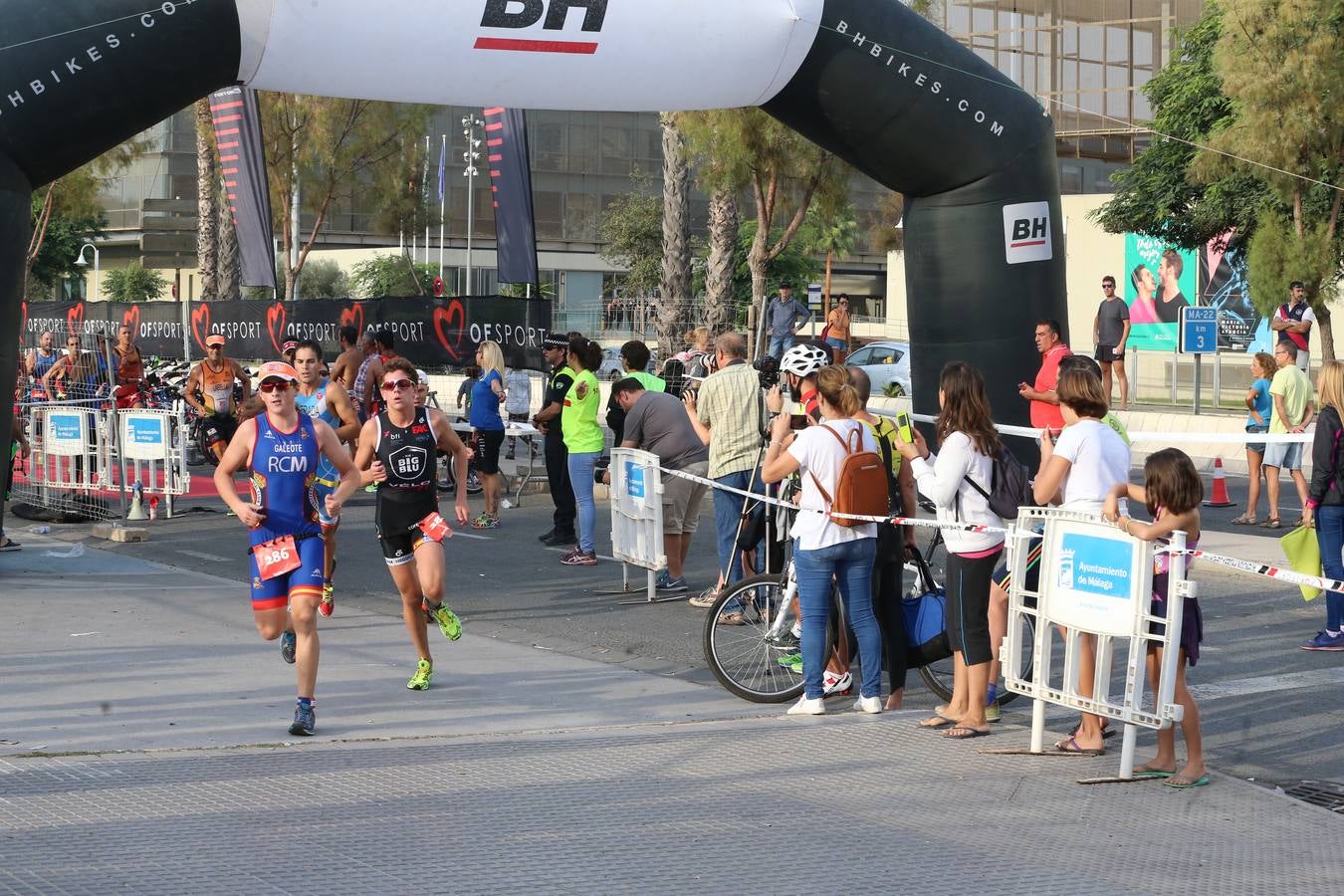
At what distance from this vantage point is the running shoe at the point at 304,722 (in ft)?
24.4

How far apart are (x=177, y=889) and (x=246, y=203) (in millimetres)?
21341

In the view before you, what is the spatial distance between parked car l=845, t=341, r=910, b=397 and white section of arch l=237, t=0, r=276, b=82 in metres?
21.2

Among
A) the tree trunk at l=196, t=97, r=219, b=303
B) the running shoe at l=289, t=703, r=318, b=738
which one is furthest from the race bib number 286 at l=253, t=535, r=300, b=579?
the tree trunk at l=196, t=97, r=219, b=303

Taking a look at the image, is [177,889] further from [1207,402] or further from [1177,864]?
[1207,402]

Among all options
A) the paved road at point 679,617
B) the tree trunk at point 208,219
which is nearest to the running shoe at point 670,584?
the paved road at point 679,617

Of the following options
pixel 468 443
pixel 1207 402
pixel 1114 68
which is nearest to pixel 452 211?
Answer: pixel 1114 68

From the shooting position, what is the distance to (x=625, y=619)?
1100 cm

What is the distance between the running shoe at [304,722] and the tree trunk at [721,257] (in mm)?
17047

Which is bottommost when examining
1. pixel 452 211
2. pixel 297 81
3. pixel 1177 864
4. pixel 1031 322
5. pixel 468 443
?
pixel 1177 864

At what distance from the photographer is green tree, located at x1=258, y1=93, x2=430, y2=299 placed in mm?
33562

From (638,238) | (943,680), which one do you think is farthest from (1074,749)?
(638,238)

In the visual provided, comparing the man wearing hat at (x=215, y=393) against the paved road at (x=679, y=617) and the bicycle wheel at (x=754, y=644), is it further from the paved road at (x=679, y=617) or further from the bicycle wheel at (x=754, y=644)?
the bicycle wheel at (x=754, y=644)

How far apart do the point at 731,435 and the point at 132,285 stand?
67369 mm

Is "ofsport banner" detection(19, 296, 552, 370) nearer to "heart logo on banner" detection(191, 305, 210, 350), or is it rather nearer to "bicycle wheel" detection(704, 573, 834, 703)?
"heart logo on banner" detection(191, 305, 210, 350)
